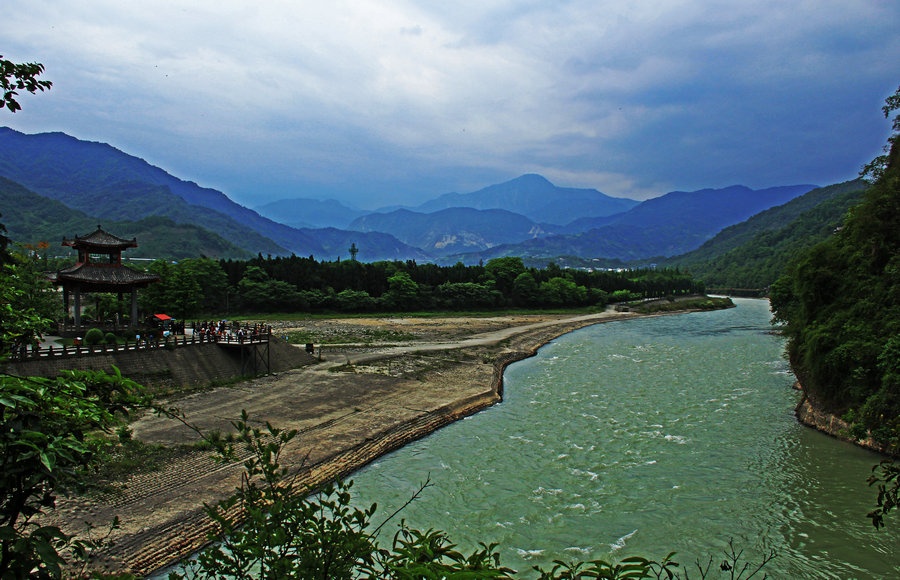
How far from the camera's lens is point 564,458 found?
19.5m

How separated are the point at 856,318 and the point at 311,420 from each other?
23685 millimetres

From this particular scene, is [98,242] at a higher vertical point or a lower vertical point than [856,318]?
higher

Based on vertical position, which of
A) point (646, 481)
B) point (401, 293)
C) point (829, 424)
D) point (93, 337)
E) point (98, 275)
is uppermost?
point (98, 275)

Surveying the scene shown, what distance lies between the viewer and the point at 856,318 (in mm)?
21438

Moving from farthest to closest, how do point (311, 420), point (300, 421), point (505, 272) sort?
point (505, 272) < point (311, 420) < point (300, 421)

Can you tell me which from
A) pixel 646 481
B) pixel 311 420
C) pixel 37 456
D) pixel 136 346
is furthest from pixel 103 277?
pixel 37 456

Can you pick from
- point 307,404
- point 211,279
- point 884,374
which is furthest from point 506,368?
point 211,279

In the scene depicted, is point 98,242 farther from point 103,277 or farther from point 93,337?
point 93,337

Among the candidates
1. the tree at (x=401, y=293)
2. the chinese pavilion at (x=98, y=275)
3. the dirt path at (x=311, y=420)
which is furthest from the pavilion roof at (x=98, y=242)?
the tree at (x=401, y=293)

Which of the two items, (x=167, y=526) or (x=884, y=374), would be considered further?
(x=884, y=374)

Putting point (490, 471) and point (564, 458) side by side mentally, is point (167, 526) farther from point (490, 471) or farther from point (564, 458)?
point (564, 458)

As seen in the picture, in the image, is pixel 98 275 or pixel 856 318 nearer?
pixel 856 318

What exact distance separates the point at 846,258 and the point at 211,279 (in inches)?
2650

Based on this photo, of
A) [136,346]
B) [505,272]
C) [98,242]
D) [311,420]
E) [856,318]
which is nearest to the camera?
[856,318]
